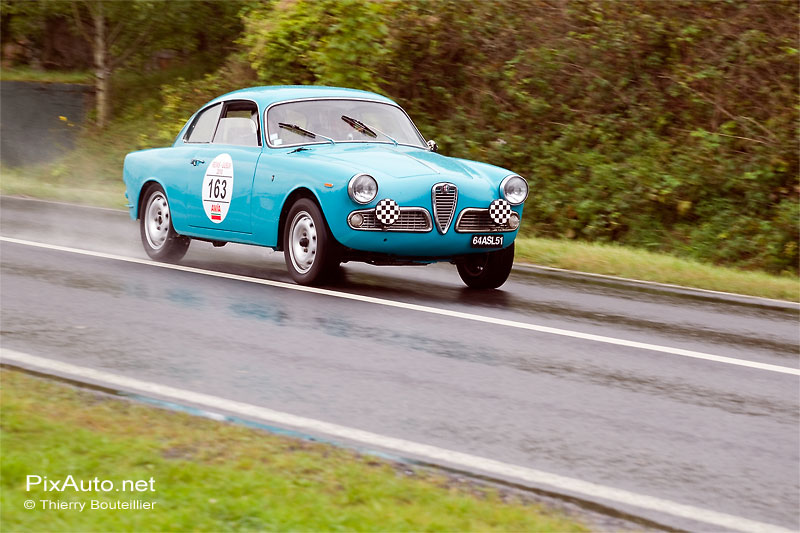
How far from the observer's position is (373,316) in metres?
8.73

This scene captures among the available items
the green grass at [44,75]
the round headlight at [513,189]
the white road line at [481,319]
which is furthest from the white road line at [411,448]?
the green grass at [44,75]

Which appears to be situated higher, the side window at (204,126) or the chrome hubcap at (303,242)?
the side window at (204,126)

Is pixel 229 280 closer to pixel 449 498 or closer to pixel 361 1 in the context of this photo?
pixel 449 498

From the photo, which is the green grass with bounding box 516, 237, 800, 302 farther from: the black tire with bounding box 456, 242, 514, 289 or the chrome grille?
the chrome grille

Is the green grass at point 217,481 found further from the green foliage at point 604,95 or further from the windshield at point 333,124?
the green foliage at point 604,95

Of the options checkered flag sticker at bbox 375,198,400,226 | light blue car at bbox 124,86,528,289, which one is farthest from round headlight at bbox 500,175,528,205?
checkered flag sticker at bbox 375,198,400,226

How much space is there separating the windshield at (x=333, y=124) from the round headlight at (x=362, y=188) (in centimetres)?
124

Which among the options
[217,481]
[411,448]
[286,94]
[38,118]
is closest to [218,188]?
[286,94]

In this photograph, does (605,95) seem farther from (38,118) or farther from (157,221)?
(38,118)

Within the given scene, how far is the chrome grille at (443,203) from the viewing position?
958 cm

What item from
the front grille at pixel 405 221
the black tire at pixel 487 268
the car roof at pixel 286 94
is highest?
the car roof at pixel 286 94

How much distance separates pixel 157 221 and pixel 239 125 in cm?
154

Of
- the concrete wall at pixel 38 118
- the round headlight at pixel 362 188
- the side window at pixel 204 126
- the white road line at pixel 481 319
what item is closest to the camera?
the white road line at pixel 481 319

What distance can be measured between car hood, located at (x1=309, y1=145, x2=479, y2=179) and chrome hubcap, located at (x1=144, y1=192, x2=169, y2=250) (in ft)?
7.11
